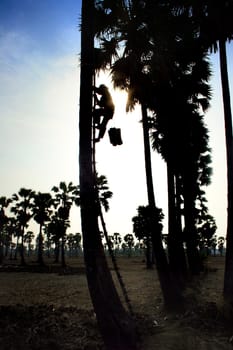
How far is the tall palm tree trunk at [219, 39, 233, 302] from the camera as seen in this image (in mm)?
10477

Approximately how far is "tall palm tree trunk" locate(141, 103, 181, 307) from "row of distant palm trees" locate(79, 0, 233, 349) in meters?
0.03

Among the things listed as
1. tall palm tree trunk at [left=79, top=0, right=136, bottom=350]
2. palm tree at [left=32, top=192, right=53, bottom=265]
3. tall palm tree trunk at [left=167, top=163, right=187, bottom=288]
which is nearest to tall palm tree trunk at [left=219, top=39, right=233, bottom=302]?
tall palm tree trunk at [left=167, top=163, right=187, bottom=288]

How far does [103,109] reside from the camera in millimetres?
7715

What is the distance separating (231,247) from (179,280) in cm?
512

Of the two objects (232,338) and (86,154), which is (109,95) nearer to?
(86,154)

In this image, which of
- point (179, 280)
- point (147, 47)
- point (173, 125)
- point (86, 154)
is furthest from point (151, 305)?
point (147, 47)

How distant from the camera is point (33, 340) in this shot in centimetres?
712

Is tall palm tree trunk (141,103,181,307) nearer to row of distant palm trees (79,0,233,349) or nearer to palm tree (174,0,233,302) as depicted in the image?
row of distant palm trees (79,0,233,349)

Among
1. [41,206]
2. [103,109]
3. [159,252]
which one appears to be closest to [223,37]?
[103,109]

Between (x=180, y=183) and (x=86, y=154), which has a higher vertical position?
(x=180, y=183)

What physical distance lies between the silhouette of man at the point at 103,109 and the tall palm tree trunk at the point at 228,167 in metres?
4.88

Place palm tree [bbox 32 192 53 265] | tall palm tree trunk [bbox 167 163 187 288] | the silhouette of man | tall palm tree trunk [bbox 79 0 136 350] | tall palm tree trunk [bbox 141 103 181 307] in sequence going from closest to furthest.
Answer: tall palm tree trunk [bbox 79 0 136 350]
the silhouette of man
tall palm tree trunk [bbox 141 103 181 307]
tall palm tree trunk [bbox 167 163 187 288]
palm tree [bbox 32 192 53 265]

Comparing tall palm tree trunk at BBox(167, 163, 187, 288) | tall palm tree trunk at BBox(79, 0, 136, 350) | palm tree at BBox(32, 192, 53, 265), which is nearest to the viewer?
tall palm tree trunk at BBox(79, 0, 136, 350)

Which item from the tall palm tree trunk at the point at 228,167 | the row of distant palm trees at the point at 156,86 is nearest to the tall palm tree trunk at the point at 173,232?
the row of distant palm trees at the point at 156,86
